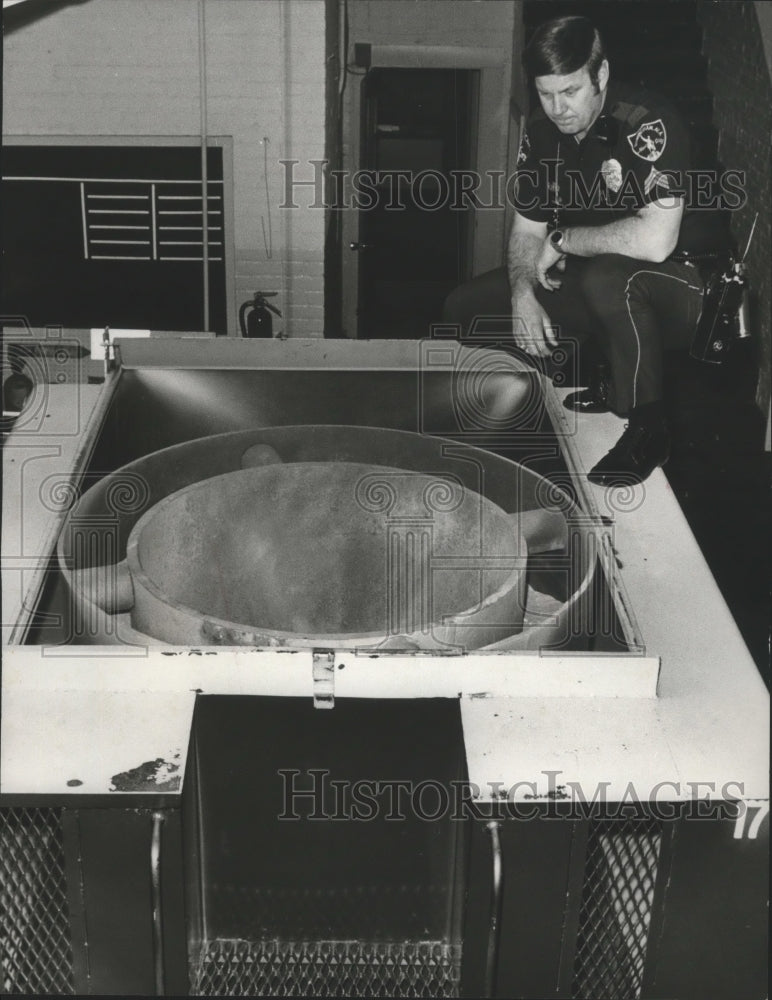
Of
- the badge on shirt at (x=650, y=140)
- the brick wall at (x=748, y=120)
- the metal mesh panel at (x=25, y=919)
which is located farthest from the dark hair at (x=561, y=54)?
the metal mesh panel at (x=25, y=919)

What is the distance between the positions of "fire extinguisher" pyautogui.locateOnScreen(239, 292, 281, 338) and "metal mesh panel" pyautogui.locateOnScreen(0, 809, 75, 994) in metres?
3.46

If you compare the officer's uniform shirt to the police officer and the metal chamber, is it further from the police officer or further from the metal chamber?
the metal chamber

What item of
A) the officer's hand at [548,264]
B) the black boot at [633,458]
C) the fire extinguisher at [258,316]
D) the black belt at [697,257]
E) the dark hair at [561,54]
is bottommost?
the fire extinguisher at [258,316]

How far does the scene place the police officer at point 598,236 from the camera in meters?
2.98

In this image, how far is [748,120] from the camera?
184 inches

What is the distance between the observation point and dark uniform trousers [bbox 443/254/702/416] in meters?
2.85

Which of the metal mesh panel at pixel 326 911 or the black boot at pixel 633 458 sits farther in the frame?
the black boot at pixel 633 458

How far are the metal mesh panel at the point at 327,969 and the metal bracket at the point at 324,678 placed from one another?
552mm

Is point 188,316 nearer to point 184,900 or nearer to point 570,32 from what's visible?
point 570,32

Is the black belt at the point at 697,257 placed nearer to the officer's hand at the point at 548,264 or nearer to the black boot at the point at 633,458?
the officer's hand at the point at 548,264

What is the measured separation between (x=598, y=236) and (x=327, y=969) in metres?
2.02

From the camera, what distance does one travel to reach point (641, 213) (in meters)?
3.11

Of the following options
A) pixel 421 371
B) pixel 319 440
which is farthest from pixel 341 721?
pixel 421 371

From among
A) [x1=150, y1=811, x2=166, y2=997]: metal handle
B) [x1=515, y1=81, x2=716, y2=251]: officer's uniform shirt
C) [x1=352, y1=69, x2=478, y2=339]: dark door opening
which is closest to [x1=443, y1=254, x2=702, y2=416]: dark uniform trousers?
[x1=515, y1=81, x2=716, y2=251]: officer's uniform shirt
